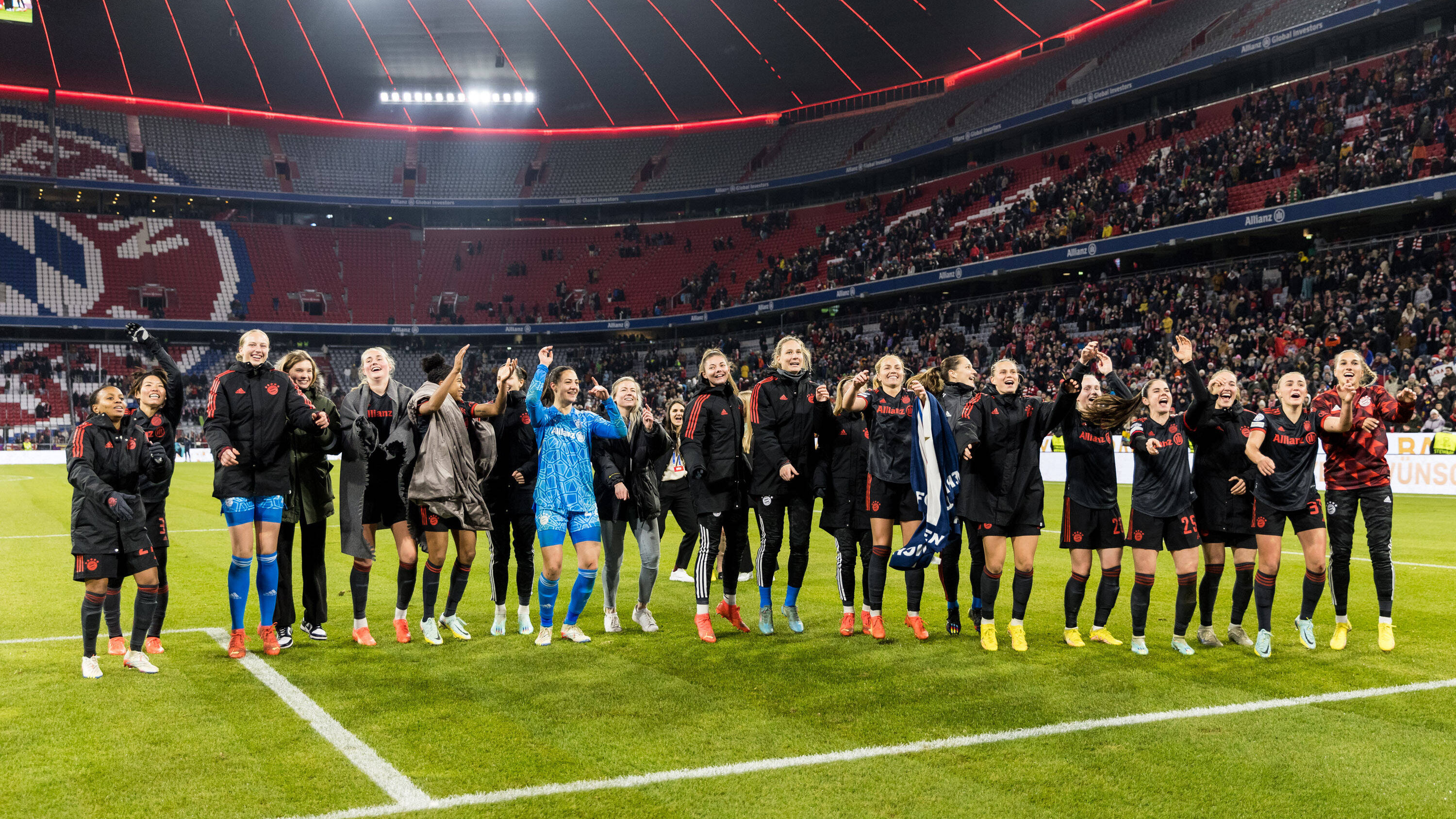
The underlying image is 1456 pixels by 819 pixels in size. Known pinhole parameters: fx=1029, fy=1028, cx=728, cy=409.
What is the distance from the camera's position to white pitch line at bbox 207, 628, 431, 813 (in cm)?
456

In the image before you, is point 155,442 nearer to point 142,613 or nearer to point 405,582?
point 142,613

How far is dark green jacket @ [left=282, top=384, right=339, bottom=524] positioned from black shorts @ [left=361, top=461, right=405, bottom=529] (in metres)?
0.27

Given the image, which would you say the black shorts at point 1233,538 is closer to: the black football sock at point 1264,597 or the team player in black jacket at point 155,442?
the black football sock at point 1264,597

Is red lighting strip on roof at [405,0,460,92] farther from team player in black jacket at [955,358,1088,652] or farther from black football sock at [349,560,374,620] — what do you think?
team player in black jacket at [955,358,1088,652]

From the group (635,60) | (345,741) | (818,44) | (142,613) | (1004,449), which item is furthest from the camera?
(635,60)

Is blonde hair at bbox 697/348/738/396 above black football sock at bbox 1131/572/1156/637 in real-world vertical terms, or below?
above

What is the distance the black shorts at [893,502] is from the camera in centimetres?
793

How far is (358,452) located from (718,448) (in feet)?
8.95

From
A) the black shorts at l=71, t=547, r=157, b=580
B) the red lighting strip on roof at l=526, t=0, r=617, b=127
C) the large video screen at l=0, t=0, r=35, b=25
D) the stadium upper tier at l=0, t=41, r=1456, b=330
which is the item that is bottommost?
the black shorts at l=71, t=547, r=157, b=580

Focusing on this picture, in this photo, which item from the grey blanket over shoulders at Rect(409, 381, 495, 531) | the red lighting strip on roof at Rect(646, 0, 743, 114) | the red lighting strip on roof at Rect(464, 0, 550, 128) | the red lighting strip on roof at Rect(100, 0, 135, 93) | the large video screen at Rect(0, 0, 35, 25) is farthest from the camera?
the red lighting strip on roof at Rect(464, 0, 550, 128)

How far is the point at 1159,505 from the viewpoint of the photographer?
7480 millimetres

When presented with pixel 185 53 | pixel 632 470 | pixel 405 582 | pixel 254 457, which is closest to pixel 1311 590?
pixel 632 470

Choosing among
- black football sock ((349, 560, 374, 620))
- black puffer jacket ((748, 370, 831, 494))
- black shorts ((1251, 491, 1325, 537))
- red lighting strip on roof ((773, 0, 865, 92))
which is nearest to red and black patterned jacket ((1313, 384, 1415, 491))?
black shorts ((1251, 491, 1325, 537))

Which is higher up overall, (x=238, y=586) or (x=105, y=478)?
(x=105, y=478)
